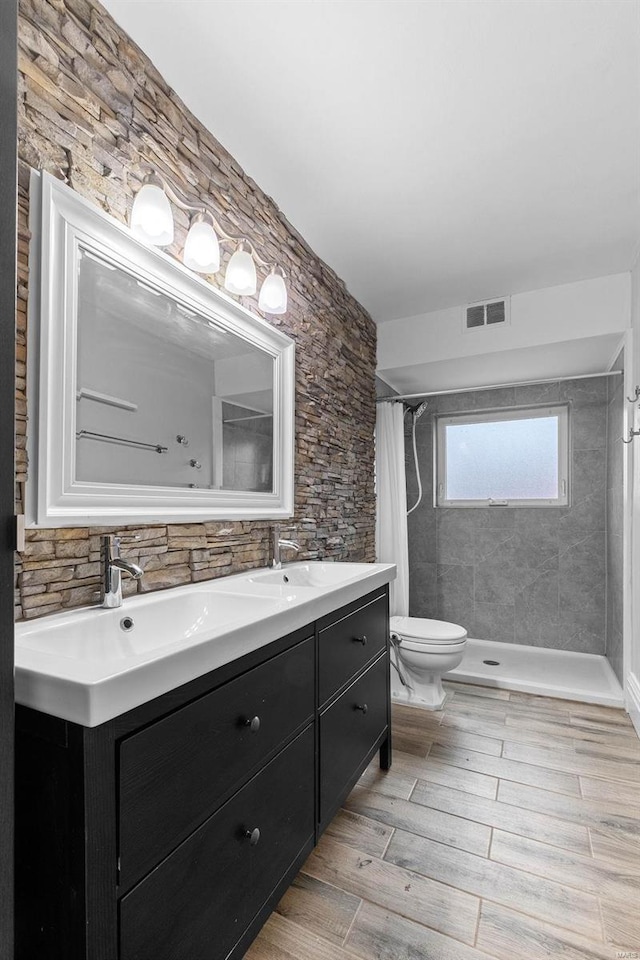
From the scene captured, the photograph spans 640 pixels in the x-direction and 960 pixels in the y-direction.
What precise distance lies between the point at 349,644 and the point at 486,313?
232cm

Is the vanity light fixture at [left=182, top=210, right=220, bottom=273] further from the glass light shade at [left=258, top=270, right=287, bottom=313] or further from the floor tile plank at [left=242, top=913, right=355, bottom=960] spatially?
the floor tile plank at [left=242, top=913, right=355, bottom=960]

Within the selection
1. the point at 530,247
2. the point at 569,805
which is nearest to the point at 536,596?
the point at 569,805

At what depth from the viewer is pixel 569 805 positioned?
1844mm

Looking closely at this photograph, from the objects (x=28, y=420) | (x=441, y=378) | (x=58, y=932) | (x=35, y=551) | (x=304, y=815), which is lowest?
(x=304, y=815)

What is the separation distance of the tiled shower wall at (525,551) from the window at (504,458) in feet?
0.24

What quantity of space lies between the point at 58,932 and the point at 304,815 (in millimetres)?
754

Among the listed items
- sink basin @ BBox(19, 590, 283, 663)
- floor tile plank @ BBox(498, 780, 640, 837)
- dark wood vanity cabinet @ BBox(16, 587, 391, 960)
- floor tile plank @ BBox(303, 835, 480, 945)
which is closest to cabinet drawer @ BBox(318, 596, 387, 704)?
dark wood vanity cabinet @ BBox(16, 587, 391, 960)

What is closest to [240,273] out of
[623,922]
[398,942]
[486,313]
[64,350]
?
[64,350]

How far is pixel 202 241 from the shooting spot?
1563 millimetres

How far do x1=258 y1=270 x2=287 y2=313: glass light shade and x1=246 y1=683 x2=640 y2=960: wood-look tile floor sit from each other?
1961 millimetres

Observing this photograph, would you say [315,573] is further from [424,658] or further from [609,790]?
[609,790]

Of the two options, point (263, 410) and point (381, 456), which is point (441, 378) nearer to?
point (381, 456)

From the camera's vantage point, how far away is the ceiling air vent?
2979 mm

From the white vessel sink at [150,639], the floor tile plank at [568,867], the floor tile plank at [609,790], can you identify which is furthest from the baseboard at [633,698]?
the white vessel sink at [150,639]
